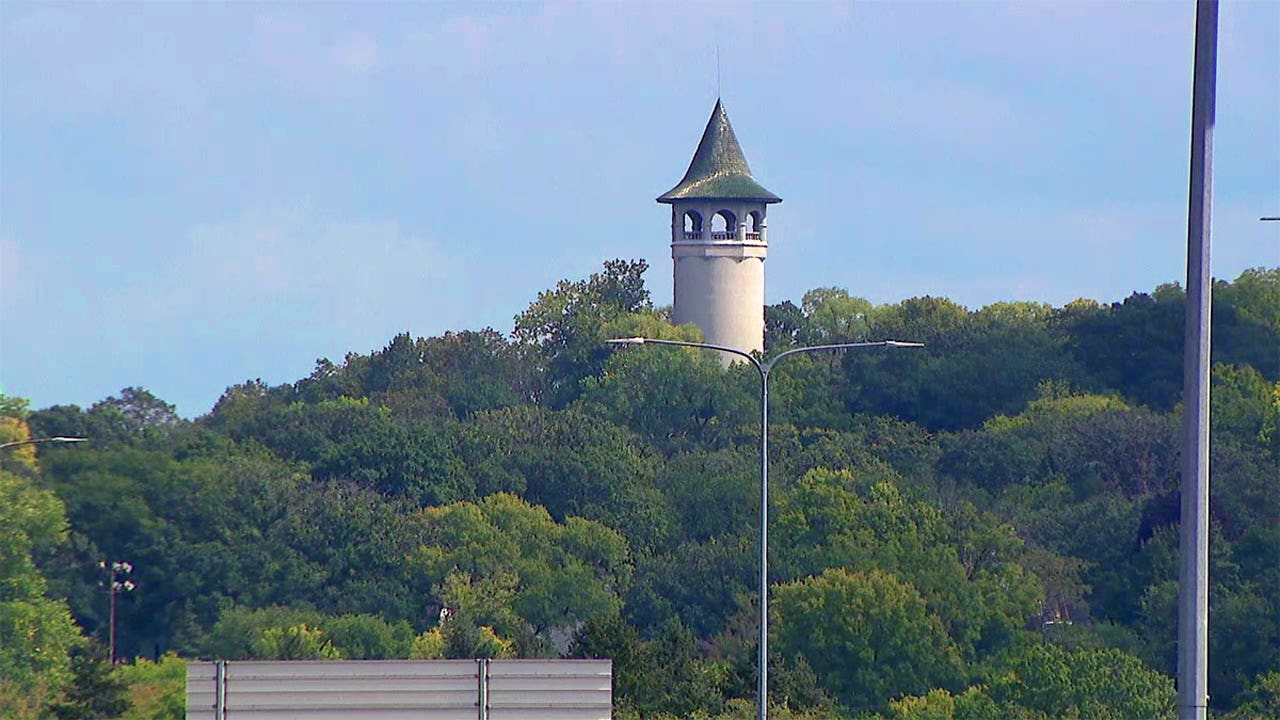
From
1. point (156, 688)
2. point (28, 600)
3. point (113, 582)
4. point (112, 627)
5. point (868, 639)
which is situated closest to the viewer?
point (156, 688)

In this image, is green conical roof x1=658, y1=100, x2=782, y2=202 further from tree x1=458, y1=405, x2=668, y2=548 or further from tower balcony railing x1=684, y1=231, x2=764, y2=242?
tree x1=458, y1=405, x2=668, y2=548

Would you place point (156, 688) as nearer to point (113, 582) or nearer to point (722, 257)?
point (113, 582)

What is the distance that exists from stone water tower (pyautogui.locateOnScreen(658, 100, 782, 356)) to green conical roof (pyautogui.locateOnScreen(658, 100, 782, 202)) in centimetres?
6

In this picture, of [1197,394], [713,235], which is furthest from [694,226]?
[1197,394]

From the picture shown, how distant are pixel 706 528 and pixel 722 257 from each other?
120 ft

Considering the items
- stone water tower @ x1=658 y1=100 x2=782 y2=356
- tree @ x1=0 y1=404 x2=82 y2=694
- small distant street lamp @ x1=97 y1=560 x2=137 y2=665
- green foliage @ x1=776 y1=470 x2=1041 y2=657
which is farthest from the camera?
stone water tower @ x1=658 y1=100 x2=782 y2=356

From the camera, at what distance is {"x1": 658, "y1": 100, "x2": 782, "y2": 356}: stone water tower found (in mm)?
145625

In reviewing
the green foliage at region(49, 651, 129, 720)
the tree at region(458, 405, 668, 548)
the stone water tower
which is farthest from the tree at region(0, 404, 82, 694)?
the stone water tower

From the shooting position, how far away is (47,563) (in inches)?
3388

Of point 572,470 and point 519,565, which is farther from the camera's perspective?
point 572,470

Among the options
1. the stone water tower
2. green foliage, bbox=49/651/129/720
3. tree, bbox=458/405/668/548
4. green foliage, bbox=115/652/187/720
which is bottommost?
green foliage, bbox=115/652/187/720

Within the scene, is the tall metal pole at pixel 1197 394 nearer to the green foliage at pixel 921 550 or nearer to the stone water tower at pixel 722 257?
the green foliage at pixel 921 550

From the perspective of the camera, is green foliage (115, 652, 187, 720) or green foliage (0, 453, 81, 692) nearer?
green foliage (115, 652, 187, 720)

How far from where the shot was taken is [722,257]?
146625 millimetres
